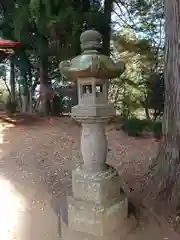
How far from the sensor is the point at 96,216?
219cm

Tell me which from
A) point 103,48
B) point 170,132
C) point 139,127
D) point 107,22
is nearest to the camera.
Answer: point 170,132

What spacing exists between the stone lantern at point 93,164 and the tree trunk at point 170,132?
0.46m

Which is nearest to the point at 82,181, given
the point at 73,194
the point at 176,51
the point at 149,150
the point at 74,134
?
the point at 73,194

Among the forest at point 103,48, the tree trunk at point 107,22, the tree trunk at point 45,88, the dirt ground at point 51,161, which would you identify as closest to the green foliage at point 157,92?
the forest at point 103,48

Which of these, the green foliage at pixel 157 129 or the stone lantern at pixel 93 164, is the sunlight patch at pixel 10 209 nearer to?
the stone lantern at pixel 93 164

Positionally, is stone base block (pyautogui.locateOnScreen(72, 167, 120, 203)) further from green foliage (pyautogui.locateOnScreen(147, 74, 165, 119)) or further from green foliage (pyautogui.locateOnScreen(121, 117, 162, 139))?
green foliage (pyautogui.locateOnScreen(147, 74, 165, 119))

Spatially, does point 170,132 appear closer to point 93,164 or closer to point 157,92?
point 93,164

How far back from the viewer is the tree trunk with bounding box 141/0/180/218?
7.75 feet

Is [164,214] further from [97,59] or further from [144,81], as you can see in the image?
[144,81]

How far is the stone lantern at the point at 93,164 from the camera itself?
2.12 m

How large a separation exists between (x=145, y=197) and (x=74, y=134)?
3.24 meters

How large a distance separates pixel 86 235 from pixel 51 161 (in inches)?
74.4

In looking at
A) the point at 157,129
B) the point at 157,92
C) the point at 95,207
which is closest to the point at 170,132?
the point at 95,207

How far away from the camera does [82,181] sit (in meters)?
2.26
